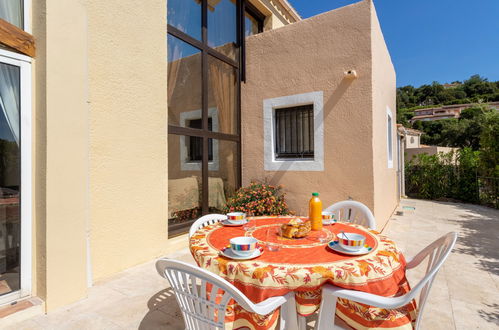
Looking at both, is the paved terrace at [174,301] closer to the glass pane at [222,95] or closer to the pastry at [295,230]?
the pastry at [295,230]

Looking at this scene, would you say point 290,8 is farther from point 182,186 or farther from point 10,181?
point 10,181

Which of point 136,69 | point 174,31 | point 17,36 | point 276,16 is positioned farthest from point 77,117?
point 276,16

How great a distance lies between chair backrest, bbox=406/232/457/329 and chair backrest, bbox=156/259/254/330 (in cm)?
94

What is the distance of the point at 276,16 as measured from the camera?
25.4 feet

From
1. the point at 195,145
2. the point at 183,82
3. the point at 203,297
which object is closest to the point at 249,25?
the point at 183,82

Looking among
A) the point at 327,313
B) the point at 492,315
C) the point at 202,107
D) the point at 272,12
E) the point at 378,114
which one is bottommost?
the point at 492,315

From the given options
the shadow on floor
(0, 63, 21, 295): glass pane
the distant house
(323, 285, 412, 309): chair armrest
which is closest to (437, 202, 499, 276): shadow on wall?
the shadow on floor

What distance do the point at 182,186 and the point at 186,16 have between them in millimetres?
3446

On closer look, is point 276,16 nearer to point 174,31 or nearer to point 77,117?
point 174,31

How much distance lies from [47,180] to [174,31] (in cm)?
351

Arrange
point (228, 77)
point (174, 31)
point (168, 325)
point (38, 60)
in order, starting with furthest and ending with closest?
point (228, 77) < point (174, 31) < point (38, 60) < point (168, 325)

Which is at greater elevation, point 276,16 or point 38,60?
point 276,16

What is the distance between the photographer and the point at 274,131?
19.9ft

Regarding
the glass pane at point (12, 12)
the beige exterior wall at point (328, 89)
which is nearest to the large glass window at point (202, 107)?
the beige exterior wall at point (328, 89)
